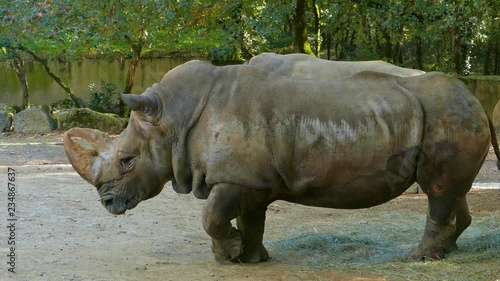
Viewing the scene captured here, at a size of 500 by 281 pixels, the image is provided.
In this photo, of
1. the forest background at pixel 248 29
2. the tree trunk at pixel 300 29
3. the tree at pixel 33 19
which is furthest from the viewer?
the tree trunk at pixel 300 29

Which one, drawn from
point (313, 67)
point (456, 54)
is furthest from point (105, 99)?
point (313, 67)

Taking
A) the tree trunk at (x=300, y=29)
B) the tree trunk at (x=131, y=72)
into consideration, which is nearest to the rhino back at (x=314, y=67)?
the tree trunk at (x=300, y=29)

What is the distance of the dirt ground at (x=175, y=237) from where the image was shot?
6496 millimetres

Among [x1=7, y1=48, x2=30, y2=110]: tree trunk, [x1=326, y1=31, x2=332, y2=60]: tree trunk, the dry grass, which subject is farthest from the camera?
[x1=326, y1=31, x2=332, y2=60]: tree trunk

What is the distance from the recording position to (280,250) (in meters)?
7.57

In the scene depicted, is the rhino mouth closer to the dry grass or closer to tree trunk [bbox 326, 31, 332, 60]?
the dry grass

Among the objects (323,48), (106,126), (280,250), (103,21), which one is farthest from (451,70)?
(280,250)

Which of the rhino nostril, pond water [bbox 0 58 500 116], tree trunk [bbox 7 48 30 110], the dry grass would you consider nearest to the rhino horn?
the rhino nostril

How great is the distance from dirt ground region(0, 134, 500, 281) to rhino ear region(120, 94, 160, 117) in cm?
119

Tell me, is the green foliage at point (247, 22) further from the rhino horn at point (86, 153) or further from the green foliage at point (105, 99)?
the rhino horn at point (86, 153)

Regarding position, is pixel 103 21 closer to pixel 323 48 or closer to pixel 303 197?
pixel 303 197

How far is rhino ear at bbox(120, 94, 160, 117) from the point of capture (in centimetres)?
672

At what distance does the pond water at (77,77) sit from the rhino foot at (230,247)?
1678cm

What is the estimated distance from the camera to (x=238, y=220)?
719cm
